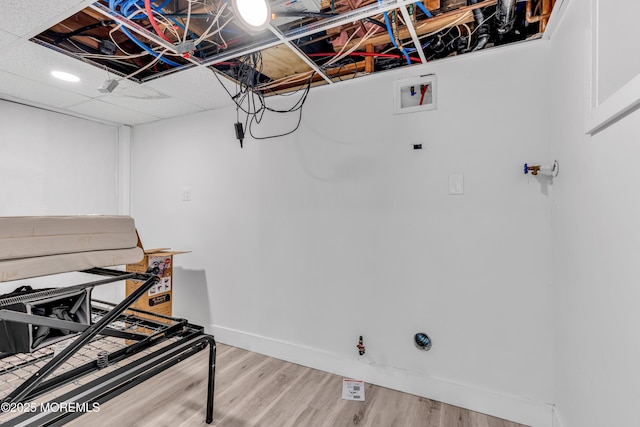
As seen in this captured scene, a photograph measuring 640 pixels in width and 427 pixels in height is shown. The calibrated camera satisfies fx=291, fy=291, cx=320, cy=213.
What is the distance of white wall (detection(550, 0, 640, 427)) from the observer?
818 millimetres

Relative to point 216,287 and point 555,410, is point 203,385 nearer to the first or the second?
point 216,287

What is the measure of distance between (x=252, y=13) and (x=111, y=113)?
234cm

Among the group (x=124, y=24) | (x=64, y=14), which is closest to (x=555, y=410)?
(x=124, y=24)

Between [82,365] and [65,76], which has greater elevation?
[65,76]

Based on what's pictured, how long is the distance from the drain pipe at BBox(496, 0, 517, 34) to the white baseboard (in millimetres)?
1995

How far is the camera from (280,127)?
7.77 feet

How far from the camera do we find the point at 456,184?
1.77 m

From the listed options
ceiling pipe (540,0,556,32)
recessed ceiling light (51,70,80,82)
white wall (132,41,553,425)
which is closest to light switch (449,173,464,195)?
white wall (132,41,553,425)

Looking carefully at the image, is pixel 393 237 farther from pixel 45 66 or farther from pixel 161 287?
pixel 45 66

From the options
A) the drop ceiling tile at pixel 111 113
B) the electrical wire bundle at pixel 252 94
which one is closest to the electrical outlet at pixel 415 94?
the electrical wire bundle at pixel 252 94

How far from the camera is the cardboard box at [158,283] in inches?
96.2

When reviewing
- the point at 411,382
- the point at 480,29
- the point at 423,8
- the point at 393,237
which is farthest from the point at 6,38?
the point at 411,382

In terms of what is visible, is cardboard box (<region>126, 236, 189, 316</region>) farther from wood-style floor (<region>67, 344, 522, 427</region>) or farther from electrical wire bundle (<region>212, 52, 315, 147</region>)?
electrical wire bundle (<region>212, 52, 315, 147</region>)

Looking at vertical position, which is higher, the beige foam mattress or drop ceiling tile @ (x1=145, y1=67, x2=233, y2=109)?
drop ceiling tile @ (x1=145, y1=67, x2=233, y2=109)
